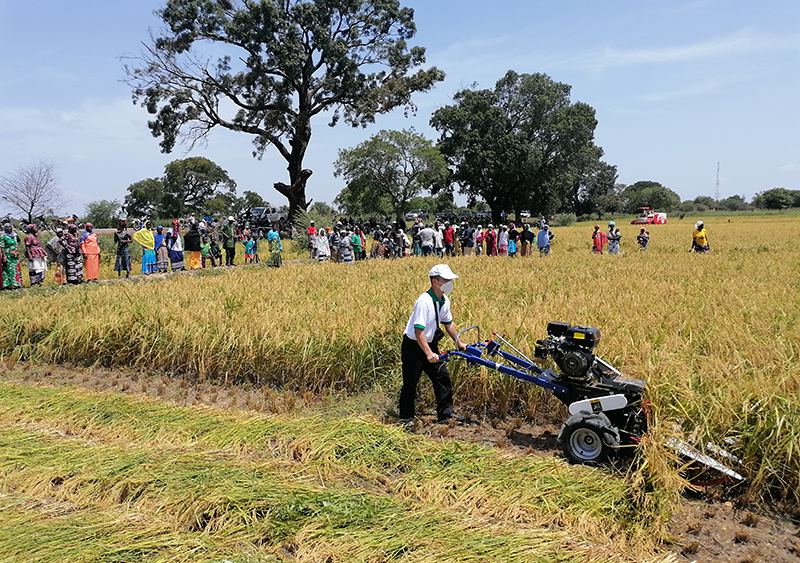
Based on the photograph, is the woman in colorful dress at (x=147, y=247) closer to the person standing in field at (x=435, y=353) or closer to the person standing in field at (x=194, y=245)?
the person standing in field at (x=194, y=245)

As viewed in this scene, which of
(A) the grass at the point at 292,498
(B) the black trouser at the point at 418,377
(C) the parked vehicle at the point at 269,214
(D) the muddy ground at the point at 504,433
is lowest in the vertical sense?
(D) the muddy ground at the point at 504,433

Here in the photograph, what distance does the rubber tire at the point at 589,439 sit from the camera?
4.05m

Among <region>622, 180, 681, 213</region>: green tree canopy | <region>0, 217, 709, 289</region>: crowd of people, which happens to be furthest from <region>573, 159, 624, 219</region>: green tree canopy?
<region>0, 217, 709, 289</region>: crowd of people

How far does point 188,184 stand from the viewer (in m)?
65.9

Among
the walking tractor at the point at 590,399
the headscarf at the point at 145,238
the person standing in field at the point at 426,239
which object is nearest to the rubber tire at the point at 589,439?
the walking tractor at the point at 590,399

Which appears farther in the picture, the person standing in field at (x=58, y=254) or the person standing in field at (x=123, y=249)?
the person standing in field at (x=123, y=249)

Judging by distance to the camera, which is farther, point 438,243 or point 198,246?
point 438,243

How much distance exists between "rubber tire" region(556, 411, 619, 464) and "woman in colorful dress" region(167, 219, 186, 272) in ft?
51.1

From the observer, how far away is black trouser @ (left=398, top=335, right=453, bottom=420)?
528 centimetres

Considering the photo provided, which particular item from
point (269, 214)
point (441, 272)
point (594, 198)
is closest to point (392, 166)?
point (269, 214)

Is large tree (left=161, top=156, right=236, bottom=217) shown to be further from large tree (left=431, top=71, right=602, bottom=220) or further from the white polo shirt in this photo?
the white polo shirt

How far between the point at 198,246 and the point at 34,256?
4.84 metres

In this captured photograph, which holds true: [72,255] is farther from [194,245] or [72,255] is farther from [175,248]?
[194,245]

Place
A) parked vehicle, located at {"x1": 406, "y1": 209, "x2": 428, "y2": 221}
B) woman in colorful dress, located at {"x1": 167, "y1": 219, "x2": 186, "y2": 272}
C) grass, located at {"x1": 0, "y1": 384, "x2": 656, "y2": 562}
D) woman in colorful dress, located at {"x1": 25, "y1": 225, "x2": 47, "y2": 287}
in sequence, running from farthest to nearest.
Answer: parked vehicle, located at {"x1": 406, "y1": 209, "x2": 428, "y2": 221} → woman in colorful dress, located at {"x1": 167, "y1": 219, "x2": 186, "y2": 272} → woman in colorful dress, located at {"x1": 25, "y1": 225, "x2": 47, "y2": 287} → grass, located at {"x1": 0, "y1": 384, "x2": 656, "y2": 562}
